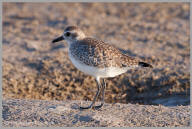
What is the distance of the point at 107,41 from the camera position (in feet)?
30.6

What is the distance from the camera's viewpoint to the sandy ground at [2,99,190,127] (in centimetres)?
509

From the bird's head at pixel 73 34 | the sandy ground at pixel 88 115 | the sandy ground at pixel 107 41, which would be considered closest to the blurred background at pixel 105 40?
the sandy ground at pixel 107 41

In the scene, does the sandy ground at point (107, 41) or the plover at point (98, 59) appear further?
the sandy ground at point (107, 41)

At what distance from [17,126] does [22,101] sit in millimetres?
982

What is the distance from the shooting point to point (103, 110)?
5.58m

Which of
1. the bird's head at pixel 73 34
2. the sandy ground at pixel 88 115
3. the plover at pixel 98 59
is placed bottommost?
the sandy ground at pixel 88 115

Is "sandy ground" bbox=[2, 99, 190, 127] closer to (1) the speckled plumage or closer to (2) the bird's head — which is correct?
(1) the speckled plumage

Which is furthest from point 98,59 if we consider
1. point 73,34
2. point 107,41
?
point 107,41

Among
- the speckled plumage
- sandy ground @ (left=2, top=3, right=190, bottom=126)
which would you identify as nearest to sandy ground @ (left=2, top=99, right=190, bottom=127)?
the speckled plumage

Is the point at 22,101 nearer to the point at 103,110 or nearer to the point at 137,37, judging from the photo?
the point at 103,110

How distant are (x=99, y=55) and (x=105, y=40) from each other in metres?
4.01

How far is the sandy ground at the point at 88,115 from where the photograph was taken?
5.09 metres

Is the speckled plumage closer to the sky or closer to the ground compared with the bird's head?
closer to the ground

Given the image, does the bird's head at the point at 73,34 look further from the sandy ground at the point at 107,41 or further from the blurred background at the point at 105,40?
the sandy ground at the point at 107,41
